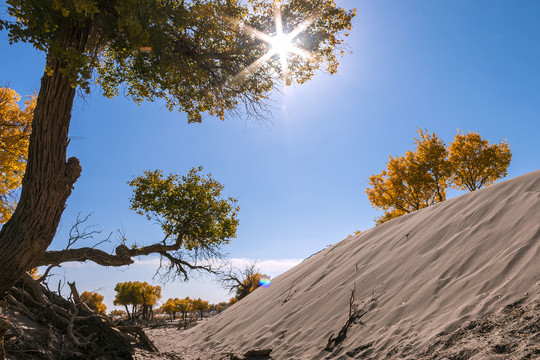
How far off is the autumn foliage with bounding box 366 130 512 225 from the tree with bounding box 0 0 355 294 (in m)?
21.9

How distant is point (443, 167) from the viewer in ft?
82.5

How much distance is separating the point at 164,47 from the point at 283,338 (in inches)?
216

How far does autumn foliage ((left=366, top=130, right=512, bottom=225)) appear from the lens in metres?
24.8

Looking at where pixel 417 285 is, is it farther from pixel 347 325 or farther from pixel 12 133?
pixel 12 133

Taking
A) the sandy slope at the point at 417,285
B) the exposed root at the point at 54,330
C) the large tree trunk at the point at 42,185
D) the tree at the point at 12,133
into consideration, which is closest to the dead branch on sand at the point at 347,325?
the sandy slope at the point at 417,285

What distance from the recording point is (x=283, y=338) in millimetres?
5840

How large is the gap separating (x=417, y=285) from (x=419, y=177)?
2249cm

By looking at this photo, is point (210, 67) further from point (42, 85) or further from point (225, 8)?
point (42, 85)

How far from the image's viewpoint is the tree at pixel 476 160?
80.9ft

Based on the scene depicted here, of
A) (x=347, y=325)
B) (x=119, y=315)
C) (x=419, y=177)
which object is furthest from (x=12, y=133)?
(x=419, y=177)

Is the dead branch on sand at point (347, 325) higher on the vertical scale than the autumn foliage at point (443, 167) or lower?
lower

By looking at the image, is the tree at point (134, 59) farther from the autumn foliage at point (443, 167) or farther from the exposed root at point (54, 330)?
the autumn foliage at point (443, 167)

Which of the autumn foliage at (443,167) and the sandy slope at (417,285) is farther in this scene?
the autumn foliage at (443,167)

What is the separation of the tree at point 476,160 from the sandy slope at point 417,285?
20773mm
